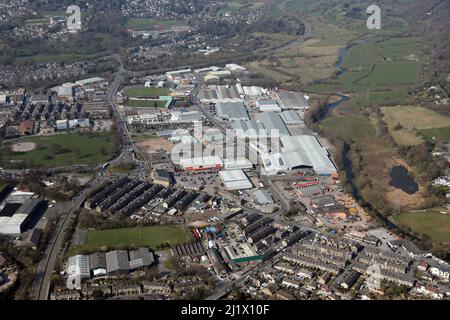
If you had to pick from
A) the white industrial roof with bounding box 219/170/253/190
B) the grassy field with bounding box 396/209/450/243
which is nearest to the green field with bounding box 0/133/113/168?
the white industrial roof with bounding box 219/170/253/190

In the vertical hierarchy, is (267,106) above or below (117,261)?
below

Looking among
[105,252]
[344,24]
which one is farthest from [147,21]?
[105,252]

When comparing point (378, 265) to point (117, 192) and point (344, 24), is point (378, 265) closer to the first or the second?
point (117, 192)

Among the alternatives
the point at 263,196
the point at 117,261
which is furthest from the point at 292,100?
the point at 117,261

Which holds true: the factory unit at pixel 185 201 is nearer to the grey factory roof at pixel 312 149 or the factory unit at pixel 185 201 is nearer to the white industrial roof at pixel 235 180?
the white industrial roof at pixel 235 180

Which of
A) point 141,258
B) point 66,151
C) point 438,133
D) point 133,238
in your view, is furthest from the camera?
point 438,133

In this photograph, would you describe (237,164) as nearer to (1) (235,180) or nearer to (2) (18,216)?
(1) (235,180)
